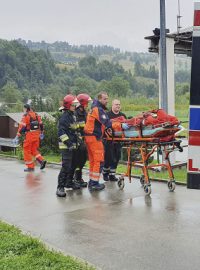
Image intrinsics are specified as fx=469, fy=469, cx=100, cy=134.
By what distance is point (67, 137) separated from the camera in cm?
840

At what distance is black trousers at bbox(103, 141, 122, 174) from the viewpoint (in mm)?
9945

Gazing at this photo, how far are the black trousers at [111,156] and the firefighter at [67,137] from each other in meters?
1.30

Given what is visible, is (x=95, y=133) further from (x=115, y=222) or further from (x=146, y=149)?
(x=115, y=222)

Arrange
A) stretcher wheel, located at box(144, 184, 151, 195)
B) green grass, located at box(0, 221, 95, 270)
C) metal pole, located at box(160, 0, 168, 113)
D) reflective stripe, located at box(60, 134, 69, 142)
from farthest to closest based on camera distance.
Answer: metal pole, located at box(160, 0, 168, 113) < reflective stripe, located at box(60, 134, 69, 142) < stretcher wheel, located at box(144, 184, 151, 195) < green grass, located at box(0, 221, 95, 270)

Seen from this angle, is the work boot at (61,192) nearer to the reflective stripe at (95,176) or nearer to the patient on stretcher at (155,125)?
the reflective stripe at (95,176)

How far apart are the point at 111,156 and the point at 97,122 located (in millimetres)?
1464

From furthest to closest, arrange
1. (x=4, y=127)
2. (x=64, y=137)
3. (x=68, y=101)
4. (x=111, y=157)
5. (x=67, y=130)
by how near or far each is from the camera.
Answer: (x=4, y=127)
(x=111, y=157)
(x=67, y=130)
(x=68, y=101)
(x=64, y=137)

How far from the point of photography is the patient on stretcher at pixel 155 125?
25.7ft

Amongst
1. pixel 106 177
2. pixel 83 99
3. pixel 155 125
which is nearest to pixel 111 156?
pixel 106 177

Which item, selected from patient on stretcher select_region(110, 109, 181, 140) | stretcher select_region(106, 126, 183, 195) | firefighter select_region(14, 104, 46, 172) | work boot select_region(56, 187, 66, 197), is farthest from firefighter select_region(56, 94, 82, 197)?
firefighter select_region(14, 104, 46, 172)

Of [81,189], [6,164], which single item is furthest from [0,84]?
[81,189]

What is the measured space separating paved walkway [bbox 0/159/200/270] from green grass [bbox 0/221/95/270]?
11.7 inches

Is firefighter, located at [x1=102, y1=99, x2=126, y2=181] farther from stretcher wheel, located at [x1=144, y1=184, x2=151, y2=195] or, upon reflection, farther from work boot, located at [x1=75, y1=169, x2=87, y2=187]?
stretcher wheel, located at [x1=144, y1=184, x2=151, y2=195]

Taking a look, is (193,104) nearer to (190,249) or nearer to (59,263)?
(190,249)
